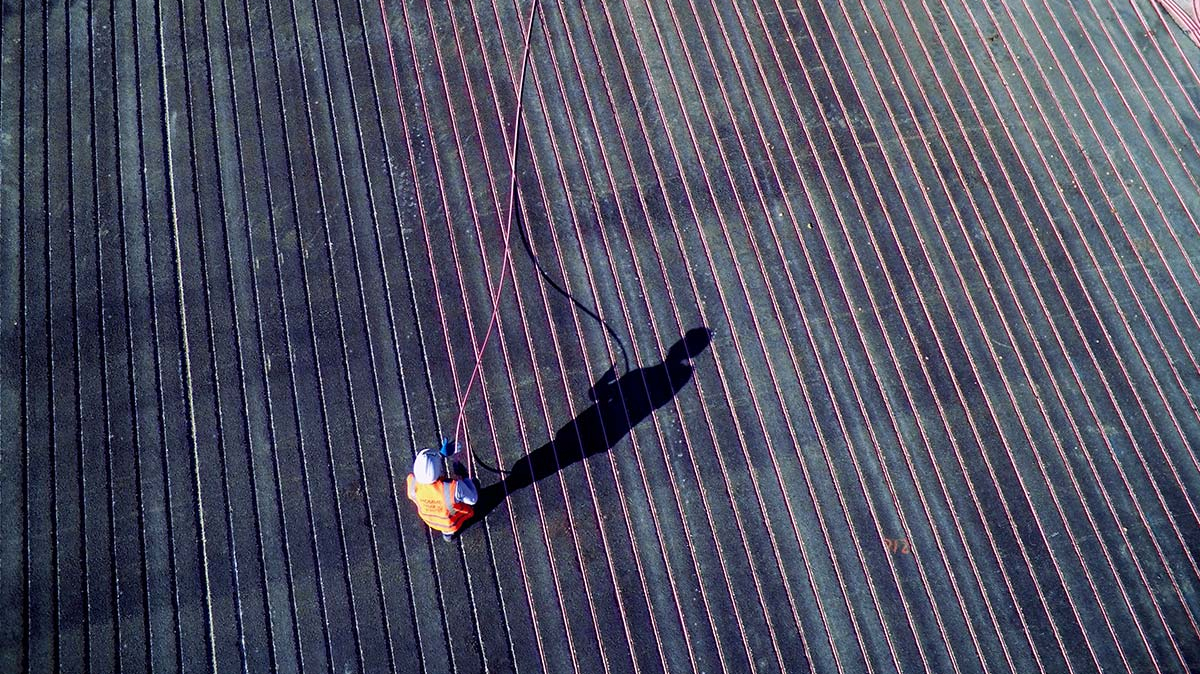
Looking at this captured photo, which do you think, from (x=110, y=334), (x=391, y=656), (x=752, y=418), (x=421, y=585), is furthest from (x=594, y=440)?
(x=110, y=334)

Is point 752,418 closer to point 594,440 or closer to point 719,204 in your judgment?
point 594,440

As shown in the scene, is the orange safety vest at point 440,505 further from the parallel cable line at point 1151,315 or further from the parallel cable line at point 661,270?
the parallel cable line at point 1151,315

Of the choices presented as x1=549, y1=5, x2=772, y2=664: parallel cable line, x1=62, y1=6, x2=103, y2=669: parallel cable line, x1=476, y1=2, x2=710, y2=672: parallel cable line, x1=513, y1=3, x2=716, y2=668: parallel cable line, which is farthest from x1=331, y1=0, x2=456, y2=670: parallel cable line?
x1=62, y1=6, x2=103, y2=669: parallel cable line

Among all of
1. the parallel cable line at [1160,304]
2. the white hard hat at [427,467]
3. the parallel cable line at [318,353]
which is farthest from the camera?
the parallel cable line at [1160,304]

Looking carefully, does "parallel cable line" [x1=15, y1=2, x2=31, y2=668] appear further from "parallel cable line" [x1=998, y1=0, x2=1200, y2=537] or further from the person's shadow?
"parallel cable line" [x1=998, y1=0, x2=1200, y2=537]

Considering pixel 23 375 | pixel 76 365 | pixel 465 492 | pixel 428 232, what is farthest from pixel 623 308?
pixel 23 375

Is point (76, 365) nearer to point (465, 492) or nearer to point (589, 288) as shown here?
point (465, 492)

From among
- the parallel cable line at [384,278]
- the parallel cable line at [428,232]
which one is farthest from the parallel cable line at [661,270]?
the parallel cable line at [384,278]

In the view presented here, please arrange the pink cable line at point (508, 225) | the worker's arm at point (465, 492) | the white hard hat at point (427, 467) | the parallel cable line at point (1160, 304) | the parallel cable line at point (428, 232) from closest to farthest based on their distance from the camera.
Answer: the white hard hat at point (427, 467)
the worker's arm at point (465, 492)
the parallel cable line at point (428, 232)
the parallel cable line at point (1160, 304)
the pink cable line at point (508, 225)
